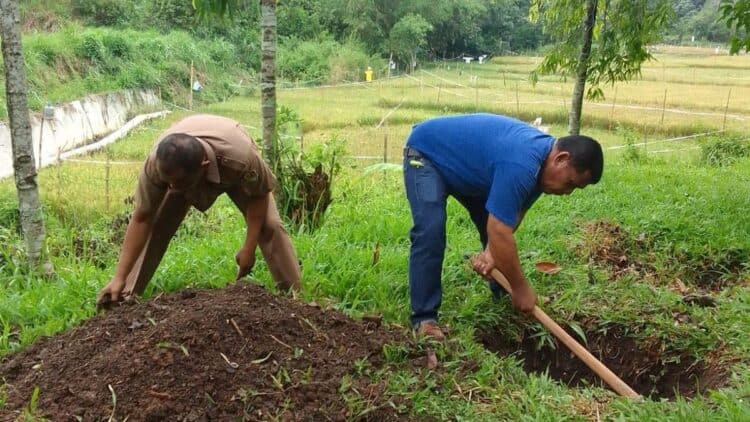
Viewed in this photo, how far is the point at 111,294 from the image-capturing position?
324 cm

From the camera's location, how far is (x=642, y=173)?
7066 mm

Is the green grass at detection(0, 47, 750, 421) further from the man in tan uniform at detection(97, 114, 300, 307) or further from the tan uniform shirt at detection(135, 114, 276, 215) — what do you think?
the tan uniform shirt at detection(135, 114, 276, 215)

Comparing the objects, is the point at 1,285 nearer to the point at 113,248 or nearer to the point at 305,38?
the point at 113,248

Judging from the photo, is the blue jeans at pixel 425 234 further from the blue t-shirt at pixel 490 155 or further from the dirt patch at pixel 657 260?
the dirt patch at pixel 657 260

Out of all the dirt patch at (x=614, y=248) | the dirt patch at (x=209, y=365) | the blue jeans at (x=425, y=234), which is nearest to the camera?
the dirt patch at (x=209, y=365)

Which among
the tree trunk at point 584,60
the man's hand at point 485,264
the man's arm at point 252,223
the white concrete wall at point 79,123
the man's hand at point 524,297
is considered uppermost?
the tree trunk at point 584,60

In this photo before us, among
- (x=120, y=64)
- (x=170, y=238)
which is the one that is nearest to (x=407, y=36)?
(x=120, y=64)

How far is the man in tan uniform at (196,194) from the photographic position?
9.09ft

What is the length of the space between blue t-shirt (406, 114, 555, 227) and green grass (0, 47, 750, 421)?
0.78m

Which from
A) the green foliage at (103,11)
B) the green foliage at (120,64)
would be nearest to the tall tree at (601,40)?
the green foliage at (120,64)

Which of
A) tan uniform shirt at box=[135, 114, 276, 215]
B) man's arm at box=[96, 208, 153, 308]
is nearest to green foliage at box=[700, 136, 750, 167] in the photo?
tan uniform shirt at box=[135, 114, 276, 215]

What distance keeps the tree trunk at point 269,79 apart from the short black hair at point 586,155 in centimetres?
244

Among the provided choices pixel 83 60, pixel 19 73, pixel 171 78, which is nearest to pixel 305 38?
pixel 171 78

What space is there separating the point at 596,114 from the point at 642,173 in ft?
40.0
